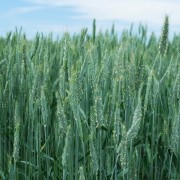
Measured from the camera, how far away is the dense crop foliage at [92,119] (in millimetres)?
1363

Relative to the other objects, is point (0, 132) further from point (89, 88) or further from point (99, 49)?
point (99, 49)

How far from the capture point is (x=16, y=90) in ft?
6.98

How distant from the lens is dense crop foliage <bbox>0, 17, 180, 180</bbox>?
1.36 m

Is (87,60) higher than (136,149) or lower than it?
higher

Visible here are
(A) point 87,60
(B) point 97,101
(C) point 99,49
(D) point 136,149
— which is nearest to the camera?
(B) point 97,101

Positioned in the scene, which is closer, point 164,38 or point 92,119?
point 92,119

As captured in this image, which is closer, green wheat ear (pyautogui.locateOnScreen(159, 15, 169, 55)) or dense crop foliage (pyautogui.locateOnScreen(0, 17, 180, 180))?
dense crop foliage (pyautogui.locateOnScreen(0, 17, 180, 180))

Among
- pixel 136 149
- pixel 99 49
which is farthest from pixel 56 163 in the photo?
pixel 99 49

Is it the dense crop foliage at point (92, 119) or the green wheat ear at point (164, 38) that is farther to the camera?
the green wheat ear at point (164, 38)

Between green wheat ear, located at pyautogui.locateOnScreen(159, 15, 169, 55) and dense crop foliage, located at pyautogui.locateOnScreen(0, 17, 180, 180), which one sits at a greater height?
green wheat ear, located at pyautogui.locateOnScreen(159, 15, 169, 55)

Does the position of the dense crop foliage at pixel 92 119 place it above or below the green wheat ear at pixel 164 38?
below

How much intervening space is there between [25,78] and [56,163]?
46 cm

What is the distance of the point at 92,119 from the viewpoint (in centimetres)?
135

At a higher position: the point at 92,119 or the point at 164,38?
the point at 164,38
